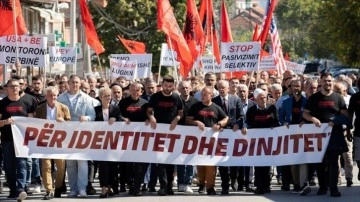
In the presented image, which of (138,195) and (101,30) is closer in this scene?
→ (138,195)

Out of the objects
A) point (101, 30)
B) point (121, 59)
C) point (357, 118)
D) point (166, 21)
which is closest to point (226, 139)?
point (357, 118)

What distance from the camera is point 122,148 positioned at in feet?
58.4

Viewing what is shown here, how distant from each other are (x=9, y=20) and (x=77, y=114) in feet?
21.1

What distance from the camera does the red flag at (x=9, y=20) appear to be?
916 inches

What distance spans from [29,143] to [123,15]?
3575 cm

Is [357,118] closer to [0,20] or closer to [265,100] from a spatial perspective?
[265,100]

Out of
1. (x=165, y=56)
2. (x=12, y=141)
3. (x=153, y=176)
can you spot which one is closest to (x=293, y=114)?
(x=153, y=176)

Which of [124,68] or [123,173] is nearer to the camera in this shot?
[123,173]

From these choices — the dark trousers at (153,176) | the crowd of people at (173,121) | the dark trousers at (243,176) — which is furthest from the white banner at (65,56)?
the dark trousers at (243,176)

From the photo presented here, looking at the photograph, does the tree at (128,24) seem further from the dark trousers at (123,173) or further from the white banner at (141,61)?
the dark trousers at (123,173)

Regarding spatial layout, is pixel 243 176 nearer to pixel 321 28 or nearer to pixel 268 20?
pixel 268 20

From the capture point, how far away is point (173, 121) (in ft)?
57.9

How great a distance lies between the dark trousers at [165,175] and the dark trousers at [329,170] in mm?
2279

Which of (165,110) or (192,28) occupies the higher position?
(192,28)
